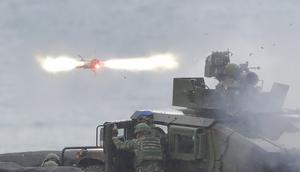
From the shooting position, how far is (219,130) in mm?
12547

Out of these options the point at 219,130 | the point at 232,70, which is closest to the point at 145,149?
the point at 219,130

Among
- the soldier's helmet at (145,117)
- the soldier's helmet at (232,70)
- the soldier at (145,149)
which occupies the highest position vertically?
the soldier's helmet at (232,70)

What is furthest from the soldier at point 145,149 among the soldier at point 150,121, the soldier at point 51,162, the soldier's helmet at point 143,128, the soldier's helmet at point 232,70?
the soldier's helmet at point 232,70

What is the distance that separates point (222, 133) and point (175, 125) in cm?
127

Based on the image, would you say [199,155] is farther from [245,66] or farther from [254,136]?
[245,66]

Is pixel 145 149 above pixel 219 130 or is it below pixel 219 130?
below

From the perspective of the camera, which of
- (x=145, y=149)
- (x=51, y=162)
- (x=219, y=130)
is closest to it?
(x=219, y=130)

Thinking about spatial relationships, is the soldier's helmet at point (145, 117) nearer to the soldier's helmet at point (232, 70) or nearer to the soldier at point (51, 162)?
the soldier's helmet at point (232, 70)

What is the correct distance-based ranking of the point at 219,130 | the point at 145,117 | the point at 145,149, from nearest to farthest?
the point at 219,130 < the point at 145,149 < the point at 145,117

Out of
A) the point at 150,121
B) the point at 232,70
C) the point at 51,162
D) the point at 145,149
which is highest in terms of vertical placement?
the point at 232,70

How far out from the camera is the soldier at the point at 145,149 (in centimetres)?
1300

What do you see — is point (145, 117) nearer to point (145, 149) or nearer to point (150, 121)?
point (150, 121)

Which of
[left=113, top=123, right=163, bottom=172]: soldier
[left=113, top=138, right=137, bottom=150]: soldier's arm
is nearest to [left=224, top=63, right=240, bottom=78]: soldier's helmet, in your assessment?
[left=113, top=123, right=163, bottom=172]: soldier

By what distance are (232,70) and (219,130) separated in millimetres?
2251
